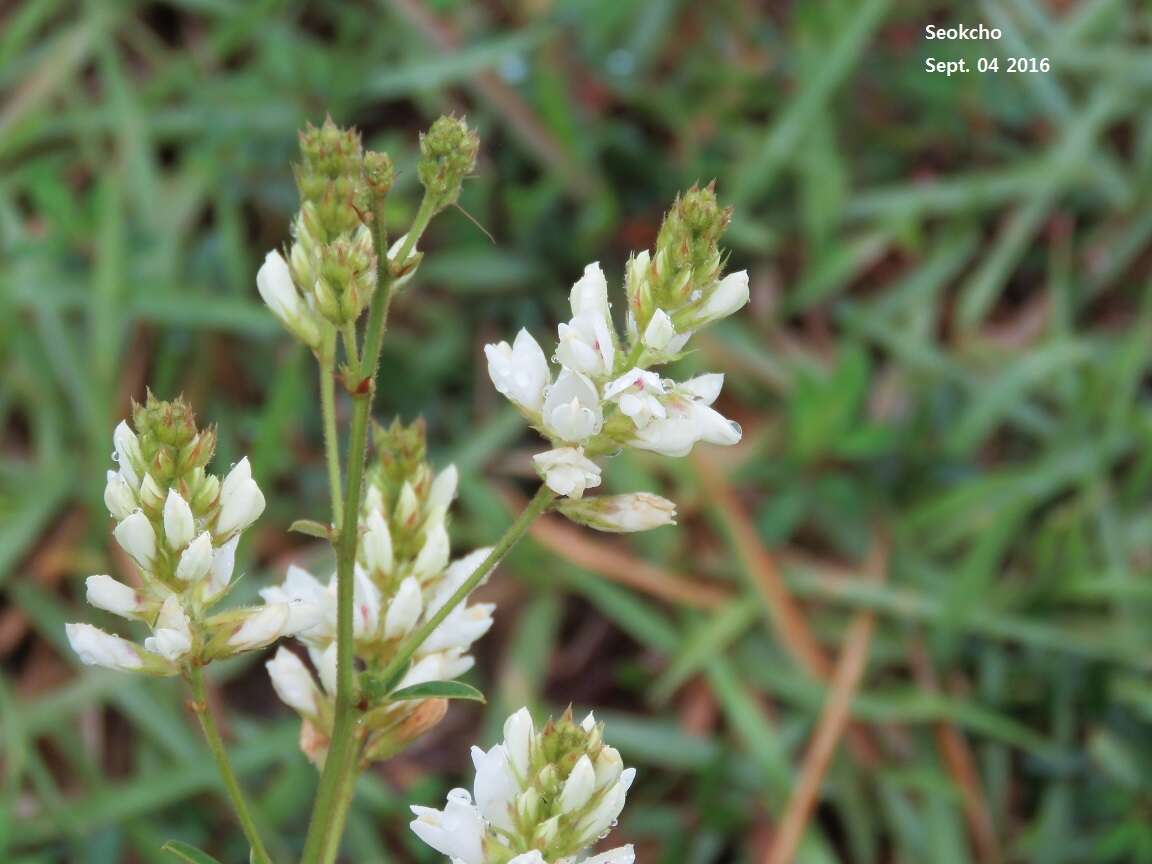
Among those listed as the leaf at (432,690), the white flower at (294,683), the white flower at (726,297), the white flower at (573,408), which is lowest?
the leaf at (432,690)

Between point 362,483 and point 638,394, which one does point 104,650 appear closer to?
point 362,483

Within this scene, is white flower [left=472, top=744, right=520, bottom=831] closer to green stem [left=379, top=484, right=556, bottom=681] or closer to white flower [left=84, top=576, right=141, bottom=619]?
green stem [left=379, top=484, right=556, bottom=681]

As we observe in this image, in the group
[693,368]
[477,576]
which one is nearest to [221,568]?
[477,576]

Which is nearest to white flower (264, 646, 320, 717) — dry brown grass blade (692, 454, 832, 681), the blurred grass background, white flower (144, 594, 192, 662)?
white flower (144, 594, 192, 662)

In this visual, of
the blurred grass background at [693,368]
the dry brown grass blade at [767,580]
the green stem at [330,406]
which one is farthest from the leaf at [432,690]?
the dry brown grass blade at [767,580]

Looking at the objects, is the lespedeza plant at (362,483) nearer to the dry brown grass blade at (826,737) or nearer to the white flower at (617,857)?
the white flower at (617,857)

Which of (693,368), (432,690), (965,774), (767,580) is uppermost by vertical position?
(693,368)
